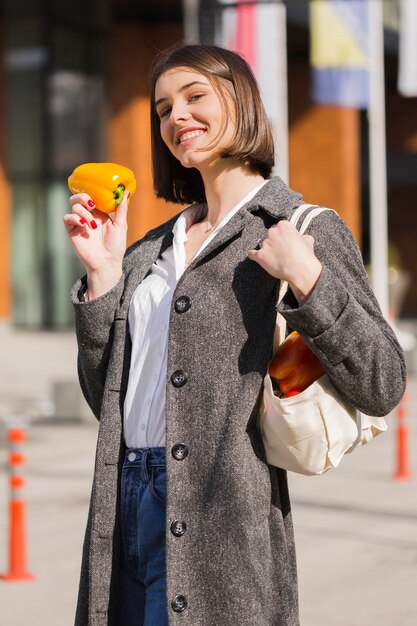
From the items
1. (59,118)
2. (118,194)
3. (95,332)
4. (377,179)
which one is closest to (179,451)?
(95,332)

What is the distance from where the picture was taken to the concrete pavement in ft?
20.6

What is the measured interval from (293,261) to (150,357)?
0.50m

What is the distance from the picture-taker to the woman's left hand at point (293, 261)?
2.62 metres

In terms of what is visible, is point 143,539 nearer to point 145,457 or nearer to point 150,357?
point 145,457

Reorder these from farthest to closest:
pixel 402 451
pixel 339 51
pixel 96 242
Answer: pixel 339 51 → pixel 402 451 → pixel 96 242

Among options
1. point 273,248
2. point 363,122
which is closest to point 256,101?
point 273,248

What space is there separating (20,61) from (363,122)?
685 inches

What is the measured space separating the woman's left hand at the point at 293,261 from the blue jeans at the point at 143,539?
0.53m

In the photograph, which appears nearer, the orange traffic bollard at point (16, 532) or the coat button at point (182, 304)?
the coat button at point (182, 304)

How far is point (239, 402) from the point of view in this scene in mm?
2727

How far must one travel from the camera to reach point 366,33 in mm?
16844

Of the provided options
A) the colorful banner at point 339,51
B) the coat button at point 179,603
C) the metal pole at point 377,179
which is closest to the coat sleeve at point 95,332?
the coat button at point 179,603

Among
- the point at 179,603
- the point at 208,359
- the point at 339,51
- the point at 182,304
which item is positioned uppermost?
the point at 339,51

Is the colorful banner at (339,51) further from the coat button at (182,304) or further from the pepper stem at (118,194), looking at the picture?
the coat button at (182,304)
